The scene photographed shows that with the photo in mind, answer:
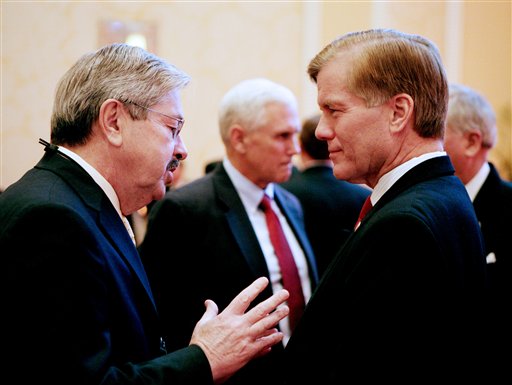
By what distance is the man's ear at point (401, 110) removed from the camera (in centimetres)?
159

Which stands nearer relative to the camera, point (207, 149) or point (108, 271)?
point (108, 271)

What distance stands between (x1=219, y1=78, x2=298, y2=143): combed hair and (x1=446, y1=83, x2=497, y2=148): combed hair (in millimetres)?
748

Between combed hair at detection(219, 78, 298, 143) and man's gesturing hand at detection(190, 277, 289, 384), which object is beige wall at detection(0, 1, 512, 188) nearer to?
combed hair at detection(219, 78, 298, 143)

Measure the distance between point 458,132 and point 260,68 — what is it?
3809mm

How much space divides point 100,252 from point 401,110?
0.86 metres

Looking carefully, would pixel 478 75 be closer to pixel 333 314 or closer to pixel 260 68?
pixel 260 68

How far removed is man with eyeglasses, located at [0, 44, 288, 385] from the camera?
4.11 ft

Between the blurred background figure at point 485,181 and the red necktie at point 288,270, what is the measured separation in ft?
2.52

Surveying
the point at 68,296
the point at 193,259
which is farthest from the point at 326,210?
the point at 68,296

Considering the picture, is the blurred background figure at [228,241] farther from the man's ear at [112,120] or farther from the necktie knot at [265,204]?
the man's ear at [112,120]

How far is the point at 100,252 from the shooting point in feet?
4.57

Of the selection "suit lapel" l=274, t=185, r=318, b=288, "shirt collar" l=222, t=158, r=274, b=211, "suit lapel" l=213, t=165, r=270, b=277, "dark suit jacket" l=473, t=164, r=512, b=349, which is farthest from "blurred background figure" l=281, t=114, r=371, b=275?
"dark suit jacket" l=473, t=164, r=512, b=349

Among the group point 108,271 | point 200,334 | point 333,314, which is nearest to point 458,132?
point 333,314

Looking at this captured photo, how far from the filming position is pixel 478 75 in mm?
6434
